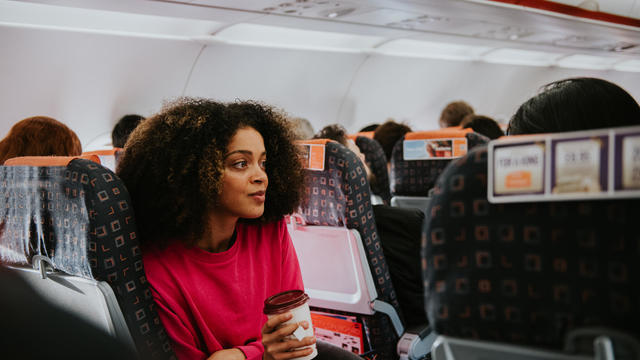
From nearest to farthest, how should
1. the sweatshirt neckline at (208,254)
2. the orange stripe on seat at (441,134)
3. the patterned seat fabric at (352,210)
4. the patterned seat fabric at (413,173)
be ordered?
the sweatshirt neckline at (208,254), the patterned seat fabric at (352,210), the orange stripe on seat at (441,134), the patterned seat fabric at (413,173)

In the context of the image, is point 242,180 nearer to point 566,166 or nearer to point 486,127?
point 566,166

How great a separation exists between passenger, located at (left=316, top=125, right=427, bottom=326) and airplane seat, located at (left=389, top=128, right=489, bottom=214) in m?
0.91

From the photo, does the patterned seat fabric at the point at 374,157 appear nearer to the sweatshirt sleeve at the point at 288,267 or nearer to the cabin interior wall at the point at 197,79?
the sweatshirt sleeve at the point at 288,267

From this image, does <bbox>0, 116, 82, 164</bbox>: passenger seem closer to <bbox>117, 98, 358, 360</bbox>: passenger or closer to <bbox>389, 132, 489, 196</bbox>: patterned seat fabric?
<bbox>117, 98, 358, 360</bbox>: passenger

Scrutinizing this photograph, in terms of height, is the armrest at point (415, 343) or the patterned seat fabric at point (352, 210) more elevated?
the patterned seat fabric at point (352, 210)

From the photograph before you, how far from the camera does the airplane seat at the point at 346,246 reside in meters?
2.04

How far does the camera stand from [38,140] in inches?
107

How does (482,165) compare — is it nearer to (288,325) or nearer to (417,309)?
(288,325)

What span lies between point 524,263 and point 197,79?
205 inches

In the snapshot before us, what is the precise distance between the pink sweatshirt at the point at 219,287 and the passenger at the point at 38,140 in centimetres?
155

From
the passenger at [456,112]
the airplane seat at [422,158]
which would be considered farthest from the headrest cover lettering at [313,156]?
the passenger at [456,112]

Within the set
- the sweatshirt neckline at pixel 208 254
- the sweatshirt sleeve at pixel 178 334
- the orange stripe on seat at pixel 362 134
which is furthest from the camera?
the orange stripe on seat at pixel 362 134

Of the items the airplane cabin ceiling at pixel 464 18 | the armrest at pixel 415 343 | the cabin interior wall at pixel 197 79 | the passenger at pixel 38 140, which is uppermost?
the airplane cabin ceiling at pixel 464 18

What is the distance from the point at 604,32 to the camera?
7211 millimetres
